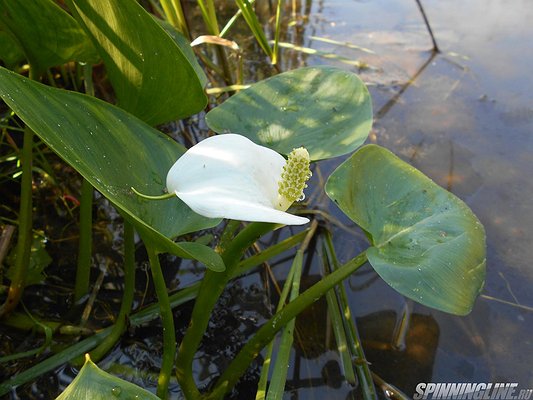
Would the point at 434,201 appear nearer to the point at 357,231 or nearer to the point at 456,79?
the point at 357,231

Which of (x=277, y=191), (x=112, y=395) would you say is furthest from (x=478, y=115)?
(x=112, y=395)

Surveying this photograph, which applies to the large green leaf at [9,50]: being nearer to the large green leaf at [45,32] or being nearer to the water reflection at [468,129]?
the large green leaf at [45,32]

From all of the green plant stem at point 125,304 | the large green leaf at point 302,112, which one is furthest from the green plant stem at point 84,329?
the large green leaf at point 302,112

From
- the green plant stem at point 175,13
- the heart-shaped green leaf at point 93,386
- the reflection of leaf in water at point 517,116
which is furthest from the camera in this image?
the reflection of leaf in water at point 517,116

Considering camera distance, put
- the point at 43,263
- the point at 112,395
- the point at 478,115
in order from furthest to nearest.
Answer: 1. the point at 478,115
2. the point at 43,263
3. the point at 112,395

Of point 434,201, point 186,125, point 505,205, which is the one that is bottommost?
point 505,205

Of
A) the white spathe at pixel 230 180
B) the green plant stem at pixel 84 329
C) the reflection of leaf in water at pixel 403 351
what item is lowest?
the reflection of leaf in water at pixel 403 351

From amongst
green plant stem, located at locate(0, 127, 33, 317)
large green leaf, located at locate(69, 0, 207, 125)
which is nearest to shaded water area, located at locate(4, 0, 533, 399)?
green plant stem, located at locate(0, 127, 33, 317)

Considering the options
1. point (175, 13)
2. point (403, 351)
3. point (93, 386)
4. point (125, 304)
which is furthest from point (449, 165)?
point (93, 386)
